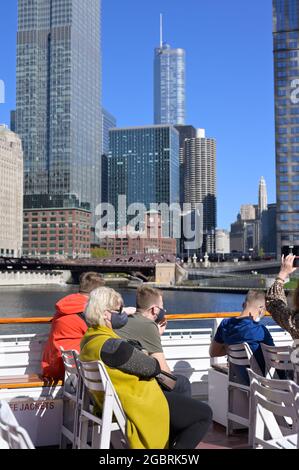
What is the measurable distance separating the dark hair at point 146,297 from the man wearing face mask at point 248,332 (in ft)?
3.17

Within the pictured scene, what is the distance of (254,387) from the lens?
4367 millimetres

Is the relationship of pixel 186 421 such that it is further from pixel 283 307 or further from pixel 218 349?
pixel 218 349

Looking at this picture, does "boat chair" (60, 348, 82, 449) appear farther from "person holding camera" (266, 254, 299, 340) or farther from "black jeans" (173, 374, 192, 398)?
"person holding camera" (266, 254, 299, 340)

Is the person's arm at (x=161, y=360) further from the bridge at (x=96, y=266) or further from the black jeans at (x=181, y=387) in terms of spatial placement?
the bridge at (x=96, y=266)

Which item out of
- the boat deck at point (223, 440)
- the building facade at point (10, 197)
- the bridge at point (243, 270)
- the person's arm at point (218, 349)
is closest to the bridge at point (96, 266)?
the bridge at point (243, 270)

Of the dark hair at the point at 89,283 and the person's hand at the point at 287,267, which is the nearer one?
the person's hand at the point at 287,267

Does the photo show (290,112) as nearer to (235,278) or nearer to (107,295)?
A: (235,278)

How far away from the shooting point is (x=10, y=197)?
165 metres

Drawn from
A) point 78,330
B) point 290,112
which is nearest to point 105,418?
point 78,330

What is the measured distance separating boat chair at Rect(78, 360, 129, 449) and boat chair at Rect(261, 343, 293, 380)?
1867 millimetres

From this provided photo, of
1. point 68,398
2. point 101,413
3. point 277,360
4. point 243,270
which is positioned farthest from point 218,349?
point 243,270

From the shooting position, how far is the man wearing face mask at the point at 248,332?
592cm

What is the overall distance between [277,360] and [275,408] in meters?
1.55
